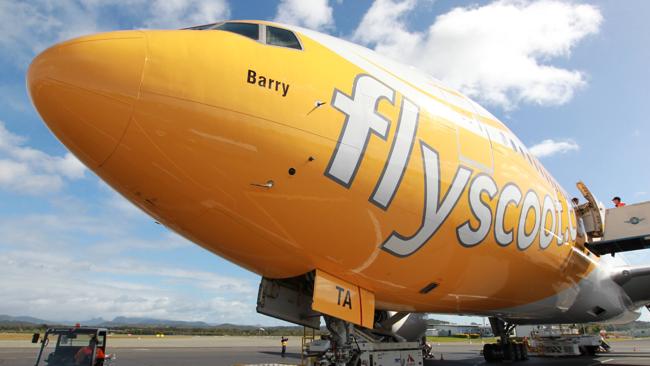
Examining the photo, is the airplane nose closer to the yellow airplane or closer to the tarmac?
the yellow airplane

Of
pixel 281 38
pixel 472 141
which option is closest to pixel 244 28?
pixel 281 38

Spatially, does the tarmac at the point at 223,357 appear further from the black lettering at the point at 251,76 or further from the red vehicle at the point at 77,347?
the black lettering at the point at 251,76

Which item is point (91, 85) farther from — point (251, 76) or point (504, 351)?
point (504, 351)

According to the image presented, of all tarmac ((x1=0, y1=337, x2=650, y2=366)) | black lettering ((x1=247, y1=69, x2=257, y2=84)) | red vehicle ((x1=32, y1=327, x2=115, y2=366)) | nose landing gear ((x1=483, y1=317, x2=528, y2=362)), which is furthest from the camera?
nose landing gear ((x1=483, y1=317, x2=528, y2=362))

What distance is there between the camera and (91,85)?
4.19 metres

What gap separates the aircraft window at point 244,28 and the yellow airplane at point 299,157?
21mm

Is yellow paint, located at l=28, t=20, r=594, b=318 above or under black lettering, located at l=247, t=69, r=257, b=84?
under

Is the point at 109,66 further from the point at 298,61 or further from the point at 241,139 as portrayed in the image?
the point at 298,61

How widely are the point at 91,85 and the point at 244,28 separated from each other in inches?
72.6

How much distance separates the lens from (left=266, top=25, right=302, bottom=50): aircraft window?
5305 mm

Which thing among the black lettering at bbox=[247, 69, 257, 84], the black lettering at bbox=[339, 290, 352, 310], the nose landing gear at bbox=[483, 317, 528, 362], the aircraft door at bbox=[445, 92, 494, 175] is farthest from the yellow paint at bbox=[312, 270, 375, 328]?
the nose landing gear at bbox=[483, 317, 528, 362]

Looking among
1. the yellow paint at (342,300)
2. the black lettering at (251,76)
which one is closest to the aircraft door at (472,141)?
the yellow paint at (342,300)

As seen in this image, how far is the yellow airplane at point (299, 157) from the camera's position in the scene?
171 inches

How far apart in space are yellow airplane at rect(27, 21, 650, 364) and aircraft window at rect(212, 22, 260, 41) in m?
0.02
